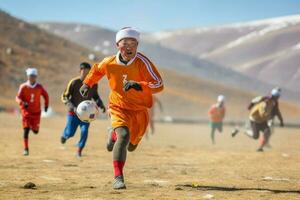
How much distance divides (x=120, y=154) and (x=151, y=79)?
123 centimetres

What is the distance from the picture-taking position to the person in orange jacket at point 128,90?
31.4 feet

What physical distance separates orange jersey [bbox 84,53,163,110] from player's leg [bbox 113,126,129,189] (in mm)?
464

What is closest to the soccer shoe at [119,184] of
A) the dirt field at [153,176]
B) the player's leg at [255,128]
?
the dirt field at [153,176]

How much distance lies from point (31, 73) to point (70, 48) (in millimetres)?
72336

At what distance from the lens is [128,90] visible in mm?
9453

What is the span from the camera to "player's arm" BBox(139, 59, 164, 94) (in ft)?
31.5

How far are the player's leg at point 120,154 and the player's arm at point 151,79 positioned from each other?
0.76 meters

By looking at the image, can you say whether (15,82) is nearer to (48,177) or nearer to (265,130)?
(265,130)

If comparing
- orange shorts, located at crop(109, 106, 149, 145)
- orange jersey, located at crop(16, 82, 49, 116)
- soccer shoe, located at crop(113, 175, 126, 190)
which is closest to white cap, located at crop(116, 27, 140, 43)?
orange shorts, located at crop(109, 106, 149, 145)

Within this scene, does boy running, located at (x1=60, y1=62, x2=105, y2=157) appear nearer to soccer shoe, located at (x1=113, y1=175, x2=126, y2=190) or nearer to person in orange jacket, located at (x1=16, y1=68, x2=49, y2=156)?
person in orange jacket, located at (x1=16, y1=68, x2=49, y2=156)

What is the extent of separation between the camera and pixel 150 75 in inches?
382

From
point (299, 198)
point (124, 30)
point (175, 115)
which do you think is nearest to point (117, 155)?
point (124, 30)

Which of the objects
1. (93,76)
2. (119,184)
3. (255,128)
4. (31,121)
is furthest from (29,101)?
(255,128)

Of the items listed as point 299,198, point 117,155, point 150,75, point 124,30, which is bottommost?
point 299,198
